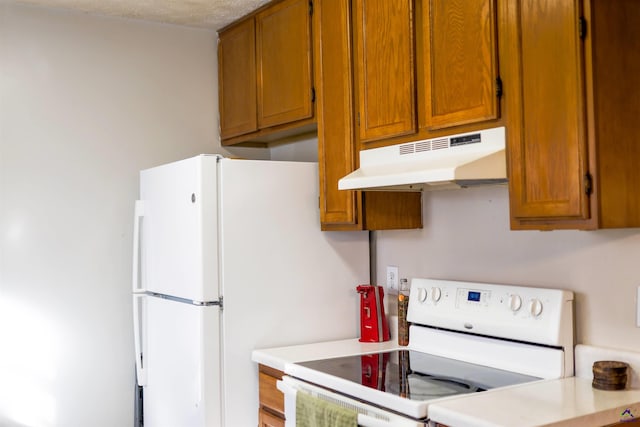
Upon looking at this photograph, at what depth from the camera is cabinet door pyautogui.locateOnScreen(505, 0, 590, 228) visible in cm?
190

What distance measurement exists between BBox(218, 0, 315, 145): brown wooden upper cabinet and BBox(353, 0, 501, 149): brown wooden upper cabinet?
1.45 ft

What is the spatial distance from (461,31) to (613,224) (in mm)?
782

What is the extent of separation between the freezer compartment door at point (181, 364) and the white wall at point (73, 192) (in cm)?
28

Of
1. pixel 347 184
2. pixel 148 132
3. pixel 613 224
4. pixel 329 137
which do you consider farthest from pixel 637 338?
pixel 148 132

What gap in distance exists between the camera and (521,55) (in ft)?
6.75

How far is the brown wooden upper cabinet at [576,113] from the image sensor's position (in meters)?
1.88

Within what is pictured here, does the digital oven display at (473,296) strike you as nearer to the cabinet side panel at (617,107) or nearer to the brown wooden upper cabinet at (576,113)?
the brown wooden upper cabinet at (576,113)

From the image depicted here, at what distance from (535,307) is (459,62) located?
820 mm

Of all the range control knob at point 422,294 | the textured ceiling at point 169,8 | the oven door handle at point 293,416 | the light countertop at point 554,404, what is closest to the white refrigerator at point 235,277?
the oven door handle at point 293,416

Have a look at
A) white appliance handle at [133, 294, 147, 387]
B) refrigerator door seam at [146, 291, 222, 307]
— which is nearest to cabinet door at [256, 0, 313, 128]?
refrigerator door seam at [146, 291, 222, 307]

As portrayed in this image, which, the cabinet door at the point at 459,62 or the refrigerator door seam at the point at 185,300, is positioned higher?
the cabinet door at the point at 459,62

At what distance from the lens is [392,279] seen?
3.08 meters

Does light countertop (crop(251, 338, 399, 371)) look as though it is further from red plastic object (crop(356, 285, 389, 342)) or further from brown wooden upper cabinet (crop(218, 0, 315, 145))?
brown wooden upper cabinet (crop(218, 0, 315, 145))

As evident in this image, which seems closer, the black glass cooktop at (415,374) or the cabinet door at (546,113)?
the cabinet door at (546,113)
